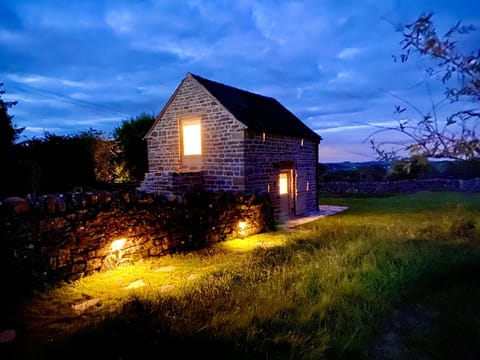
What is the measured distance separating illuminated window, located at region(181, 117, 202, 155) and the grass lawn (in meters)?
7.11

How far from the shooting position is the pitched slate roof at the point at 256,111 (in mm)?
11648

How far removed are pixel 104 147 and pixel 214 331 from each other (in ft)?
56.6

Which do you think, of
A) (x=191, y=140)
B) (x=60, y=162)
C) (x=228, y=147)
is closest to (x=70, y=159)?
(x=60, y=162)

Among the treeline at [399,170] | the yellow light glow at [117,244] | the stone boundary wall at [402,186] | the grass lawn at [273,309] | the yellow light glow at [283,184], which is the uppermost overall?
the treeline at [399,170]

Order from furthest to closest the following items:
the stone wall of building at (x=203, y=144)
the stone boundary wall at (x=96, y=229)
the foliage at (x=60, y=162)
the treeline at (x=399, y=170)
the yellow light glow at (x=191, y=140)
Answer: the foliage at (x=60, y=162)
the yellow light glow at (x=191, y=140)
the stone wall of building at (x=203, y=144)
the stone boundary wall at (x=96, y=229)
the treeline at (x=399, y=170)

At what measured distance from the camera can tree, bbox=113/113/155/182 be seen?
60.5 feet

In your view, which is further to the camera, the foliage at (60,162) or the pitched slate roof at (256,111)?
the foliage at (60,162)

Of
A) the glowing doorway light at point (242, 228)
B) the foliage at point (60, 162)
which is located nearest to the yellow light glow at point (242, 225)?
the glowing doorway light at point (242, 228)

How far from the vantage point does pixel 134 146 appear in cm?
1847

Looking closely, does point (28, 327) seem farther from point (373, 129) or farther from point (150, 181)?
point (150, 181)

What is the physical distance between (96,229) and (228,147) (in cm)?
665

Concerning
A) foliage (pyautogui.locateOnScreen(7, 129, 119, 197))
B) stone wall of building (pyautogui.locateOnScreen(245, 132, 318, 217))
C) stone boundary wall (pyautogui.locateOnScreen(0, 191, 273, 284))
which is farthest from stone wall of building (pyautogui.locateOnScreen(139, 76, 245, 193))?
foliage (pyautogui.locateOnScreen(7, 129, 119, 197))

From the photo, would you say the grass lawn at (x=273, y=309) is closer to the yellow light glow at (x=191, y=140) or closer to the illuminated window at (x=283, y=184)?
the illuminated window at (x=283, y=184)

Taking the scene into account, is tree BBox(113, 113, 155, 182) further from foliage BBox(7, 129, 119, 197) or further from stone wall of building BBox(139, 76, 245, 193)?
stone wall of building BBox(139, 76, 245, 193)
